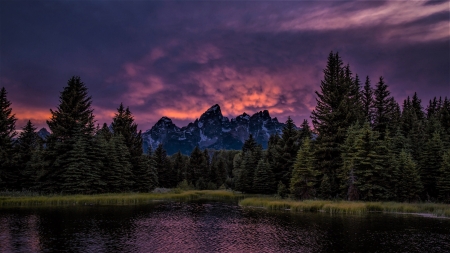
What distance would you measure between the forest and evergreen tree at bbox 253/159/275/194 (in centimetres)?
20

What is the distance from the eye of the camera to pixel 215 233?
1145 inches

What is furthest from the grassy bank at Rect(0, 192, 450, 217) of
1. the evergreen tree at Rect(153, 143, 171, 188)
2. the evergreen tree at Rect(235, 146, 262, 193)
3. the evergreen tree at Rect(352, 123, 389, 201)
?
the evergreen tree at Rect(153, 143, 171, 188)

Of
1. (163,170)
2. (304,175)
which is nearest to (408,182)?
(304,175)

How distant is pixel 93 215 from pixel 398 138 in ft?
163

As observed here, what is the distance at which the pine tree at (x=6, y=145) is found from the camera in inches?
2161

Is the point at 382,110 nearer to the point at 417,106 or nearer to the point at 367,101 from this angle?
the point at 367,101

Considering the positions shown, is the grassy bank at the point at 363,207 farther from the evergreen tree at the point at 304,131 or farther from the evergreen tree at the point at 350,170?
the evergreen tree at the point at 304,131

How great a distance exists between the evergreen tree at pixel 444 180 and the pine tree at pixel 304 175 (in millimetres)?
17016

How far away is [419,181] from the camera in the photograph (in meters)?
47.2

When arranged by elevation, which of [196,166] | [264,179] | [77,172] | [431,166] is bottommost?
[264,179]

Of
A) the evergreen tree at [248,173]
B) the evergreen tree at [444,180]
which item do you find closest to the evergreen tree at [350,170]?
the evergreen tree at [444,180]

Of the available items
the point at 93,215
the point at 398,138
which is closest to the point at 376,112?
the point at 398,138

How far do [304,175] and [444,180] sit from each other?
19.4 metres

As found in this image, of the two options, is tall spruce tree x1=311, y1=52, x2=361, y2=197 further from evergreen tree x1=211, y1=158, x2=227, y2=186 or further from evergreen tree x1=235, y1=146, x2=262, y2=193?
evergreen tree x1=211, y1=158, x2=227, y2=186
